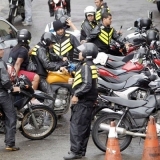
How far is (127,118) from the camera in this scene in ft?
34.1

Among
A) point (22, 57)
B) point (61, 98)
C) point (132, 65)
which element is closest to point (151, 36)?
point (132, 65)

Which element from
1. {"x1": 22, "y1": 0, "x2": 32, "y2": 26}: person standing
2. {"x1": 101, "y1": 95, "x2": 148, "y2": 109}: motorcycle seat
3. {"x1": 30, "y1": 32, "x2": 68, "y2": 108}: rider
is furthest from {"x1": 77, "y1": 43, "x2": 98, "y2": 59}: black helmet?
{"x1": 22, "y1": 0, "x2": 32, "y2": 26}: person standing

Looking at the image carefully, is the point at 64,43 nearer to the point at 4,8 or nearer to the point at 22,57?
the point at 22,57

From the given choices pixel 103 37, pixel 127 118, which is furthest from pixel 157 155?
pixel 103 37

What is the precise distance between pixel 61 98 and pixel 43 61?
0.77m

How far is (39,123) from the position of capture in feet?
36.8

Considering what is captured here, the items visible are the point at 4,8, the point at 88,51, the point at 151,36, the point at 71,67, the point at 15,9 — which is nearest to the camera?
the point at 88,51

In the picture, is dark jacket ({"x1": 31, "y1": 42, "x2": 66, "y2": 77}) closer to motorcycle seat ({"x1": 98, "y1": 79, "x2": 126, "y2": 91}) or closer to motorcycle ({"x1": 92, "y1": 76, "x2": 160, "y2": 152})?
motorcycle seat ({"x1": 98, "y1": 79, "x2": 126, "y2": 91})

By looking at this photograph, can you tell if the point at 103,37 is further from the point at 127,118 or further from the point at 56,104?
the point at 127,118

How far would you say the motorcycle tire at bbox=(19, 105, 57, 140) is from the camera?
1109 cm

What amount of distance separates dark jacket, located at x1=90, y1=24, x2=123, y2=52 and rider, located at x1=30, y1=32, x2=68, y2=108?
197cm

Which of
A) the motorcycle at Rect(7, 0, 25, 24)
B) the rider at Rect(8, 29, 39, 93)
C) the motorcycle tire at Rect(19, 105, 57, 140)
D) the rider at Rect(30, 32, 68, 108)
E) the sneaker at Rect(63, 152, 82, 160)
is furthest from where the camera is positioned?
the motorcycle at Rect(7, 0, 25, 24)

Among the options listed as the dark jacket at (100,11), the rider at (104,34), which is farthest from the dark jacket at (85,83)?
the dark jacket at (100,11)

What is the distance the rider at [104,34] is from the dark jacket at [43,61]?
207cm
